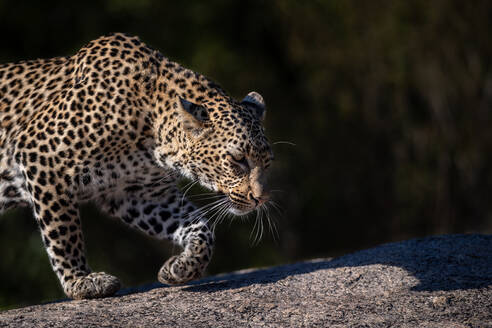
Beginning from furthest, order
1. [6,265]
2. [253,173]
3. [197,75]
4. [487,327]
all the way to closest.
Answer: [6,265]
[197,75]
[253,173]
[487,327]

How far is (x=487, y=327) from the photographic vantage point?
207 inches

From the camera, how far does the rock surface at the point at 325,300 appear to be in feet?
17.8

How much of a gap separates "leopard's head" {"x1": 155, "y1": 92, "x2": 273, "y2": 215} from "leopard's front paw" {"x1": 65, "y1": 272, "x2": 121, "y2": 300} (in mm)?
1068

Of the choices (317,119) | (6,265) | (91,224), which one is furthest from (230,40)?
(6,265)

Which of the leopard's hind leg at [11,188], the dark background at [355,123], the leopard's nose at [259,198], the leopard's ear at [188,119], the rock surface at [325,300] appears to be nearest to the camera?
the rock surface at [325,300]

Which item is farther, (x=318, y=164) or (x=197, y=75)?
(x=318, y=164)

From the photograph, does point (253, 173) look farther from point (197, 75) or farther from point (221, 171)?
point (197, 75)

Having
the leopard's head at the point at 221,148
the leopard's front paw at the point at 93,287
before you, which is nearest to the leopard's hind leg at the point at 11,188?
the leopard's front paw at the point at 93,287

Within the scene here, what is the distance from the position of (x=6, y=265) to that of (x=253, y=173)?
1038 centimetres

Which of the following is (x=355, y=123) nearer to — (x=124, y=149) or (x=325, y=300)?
(x=124, y=149)

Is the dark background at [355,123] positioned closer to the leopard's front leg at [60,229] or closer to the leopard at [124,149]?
the leopard at [124,149]

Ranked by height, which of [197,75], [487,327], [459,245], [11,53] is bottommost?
[487,327]

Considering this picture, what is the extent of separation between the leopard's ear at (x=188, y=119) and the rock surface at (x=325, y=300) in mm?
1251

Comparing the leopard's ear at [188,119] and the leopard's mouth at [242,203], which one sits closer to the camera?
the leopard's mouth at [242,203]
